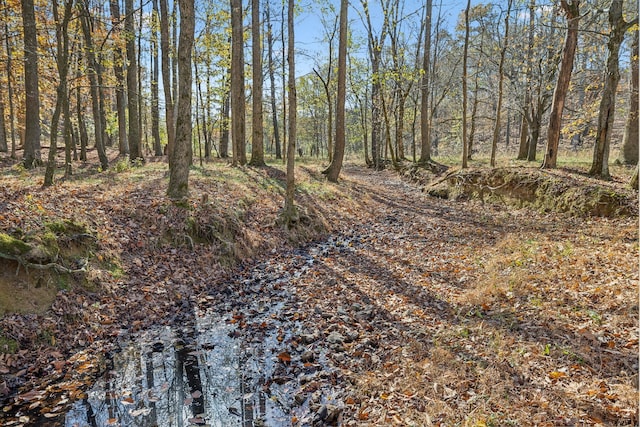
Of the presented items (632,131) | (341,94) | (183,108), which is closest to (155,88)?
(341,94)

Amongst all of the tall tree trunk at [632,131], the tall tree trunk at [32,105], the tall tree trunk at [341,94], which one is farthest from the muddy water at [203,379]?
the tall tree trunk at [632,131]

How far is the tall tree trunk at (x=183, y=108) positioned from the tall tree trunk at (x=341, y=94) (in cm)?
739

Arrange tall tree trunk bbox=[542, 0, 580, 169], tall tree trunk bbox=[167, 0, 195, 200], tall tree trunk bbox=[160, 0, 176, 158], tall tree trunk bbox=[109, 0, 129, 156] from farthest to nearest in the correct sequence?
tall tree trunk bbox=[109, 0, 129, 156] < tall tree trunk bbox=[160, 0, 176, 158] < tall tree trunk bbox=[542, 0, 580, 169] < tall tree trunk bbox=[167, 0, 195, 200]

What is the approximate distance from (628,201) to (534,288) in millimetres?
6156

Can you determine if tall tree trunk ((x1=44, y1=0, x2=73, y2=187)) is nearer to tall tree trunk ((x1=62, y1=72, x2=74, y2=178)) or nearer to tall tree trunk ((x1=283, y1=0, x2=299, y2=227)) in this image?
tall tree trunk ((x1=62, y1=72, x2=74, y2=178))

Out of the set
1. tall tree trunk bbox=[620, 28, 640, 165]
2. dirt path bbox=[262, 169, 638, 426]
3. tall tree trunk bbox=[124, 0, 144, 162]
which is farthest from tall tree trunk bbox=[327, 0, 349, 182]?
tall tree trunk bbox=[620, 28, 640, 165]

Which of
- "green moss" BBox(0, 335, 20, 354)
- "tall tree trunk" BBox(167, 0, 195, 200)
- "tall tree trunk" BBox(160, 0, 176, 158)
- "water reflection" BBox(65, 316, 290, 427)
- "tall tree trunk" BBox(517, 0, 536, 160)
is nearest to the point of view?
"water reflection" BBox(65, 316, 290, 427)

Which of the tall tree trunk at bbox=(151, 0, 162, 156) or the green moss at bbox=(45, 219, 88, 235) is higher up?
the tall tree trunk at bbox=(151, 0, 162, 156)

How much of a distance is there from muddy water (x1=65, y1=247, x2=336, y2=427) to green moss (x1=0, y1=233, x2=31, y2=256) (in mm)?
2304

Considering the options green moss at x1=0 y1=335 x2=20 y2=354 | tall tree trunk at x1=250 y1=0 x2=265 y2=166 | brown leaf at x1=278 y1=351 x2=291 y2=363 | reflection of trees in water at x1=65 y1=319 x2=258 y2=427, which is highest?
tall tree trunk at x1=250 y1=0 x2=265 y2=166

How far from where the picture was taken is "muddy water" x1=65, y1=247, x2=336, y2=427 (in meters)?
3.90

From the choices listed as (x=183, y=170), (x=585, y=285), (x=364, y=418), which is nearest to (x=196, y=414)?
(x=364, y=418)

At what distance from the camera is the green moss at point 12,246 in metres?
5.41

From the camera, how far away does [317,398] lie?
162 inches
